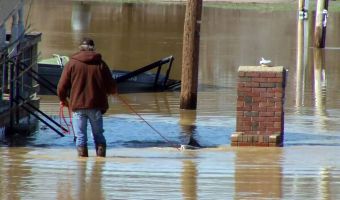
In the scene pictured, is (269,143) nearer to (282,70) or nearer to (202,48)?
(282,70)

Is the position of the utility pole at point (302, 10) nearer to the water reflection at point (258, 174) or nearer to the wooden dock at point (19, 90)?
the wooden dock at point (19, 90)

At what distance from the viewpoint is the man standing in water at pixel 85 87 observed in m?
12.2

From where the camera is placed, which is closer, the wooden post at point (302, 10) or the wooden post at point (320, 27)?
the wooden post at point (320, 27)

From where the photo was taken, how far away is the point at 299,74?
2548cm

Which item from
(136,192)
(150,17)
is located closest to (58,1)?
(150,17)

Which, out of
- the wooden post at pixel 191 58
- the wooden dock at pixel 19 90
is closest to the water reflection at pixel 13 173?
the wooden dock at pixel 19 90

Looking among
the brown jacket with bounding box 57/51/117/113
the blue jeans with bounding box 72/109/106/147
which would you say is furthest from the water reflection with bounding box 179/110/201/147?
the brown jacket with bounding box 57/51/117/113

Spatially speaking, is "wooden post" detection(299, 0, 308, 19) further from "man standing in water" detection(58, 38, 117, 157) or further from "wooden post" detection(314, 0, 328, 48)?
"man standing in water" detection(58, 38, 117, 157)

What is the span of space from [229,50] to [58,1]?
88.5ft

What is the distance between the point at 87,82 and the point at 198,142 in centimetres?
284

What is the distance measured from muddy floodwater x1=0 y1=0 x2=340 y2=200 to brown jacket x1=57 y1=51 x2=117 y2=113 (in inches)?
25.9

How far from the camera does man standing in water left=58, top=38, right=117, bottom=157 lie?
1216cm

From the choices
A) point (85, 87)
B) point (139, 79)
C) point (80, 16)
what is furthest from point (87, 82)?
point (80, 16)

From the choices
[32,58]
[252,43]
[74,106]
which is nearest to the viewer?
[74,106]
